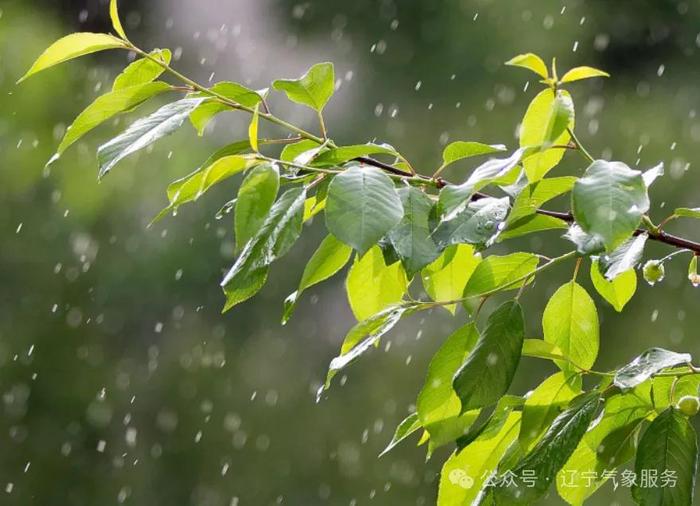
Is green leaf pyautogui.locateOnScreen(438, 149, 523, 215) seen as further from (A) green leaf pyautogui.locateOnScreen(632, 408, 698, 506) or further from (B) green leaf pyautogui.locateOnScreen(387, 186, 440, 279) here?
(A) green leaf pyautogui.locateOnScreen(632, 408, 698, 506)

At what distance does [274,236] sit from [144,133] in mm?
92

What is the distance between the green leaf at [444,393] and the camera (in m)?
0.56

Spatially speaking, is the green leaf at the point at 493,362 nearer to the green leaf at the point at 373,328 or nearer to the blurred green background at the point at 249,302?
the green leaf at the point at 373,328

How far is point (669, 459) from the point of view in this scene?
1.75ft

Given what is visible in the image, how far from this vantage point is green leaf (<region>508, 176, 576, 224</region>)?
512 mm

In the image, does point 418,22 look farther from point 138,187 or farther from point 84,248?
point 84,248

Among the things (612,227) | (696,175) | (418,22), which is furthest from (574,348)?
(418,22)

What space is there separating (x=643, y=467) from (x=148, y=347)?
3393 mm

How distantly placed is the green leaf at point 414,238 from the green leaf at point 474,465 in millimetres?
129

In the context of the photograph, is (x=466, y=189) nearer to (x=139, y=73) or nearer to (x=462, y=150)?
(x=462, y=150)

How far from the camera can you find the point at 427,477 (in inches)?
145

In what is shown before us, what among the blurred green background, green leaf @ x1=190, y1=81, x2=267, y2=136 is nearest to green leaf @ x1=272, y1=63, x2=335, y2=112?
green leaf @ x1=190, y1=81, x2=267, y2=136

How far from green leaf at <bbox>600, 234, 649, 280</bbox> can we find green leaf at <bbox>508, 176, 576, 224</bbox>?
0.13 ft

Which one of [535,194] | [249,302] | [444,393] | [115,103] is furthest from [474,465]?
[249,302]
